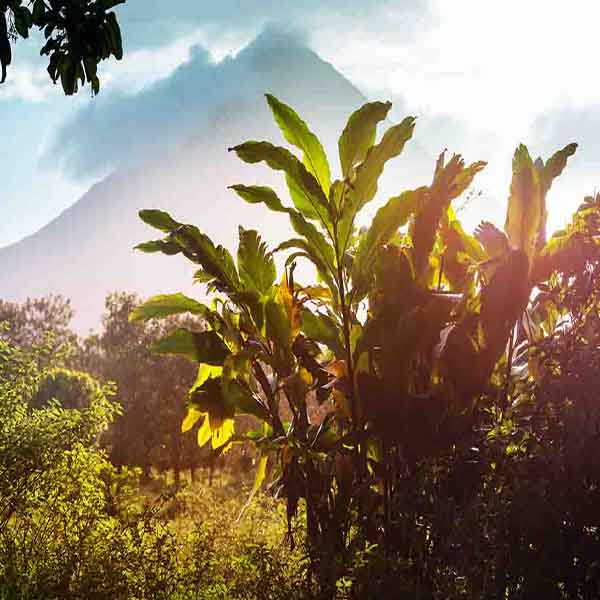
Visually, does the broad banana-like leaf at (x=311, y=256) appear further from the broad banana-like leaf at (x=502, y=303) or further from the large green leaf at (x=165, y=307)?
the broad banana-like leaf at (x=502, y=303)

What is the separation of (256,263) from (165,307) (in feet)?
2.48

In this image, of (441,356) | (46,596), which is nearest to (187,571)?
(46,596)

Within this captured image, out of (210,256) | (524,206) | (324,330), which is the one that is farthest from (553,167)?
(210,256)

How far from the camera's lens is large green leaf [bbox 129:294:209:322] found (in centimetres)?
545

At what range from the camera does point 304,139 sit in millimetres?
5066

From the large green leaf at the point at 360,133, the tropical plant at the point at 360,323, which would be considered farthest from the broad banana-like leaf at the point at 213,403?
the large green leaf at the point at 360,133

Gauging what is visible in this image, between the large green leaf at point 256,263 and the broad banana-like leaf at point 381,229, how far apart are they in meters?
0.62

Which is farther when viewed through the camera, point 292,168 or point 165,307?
point 165,307

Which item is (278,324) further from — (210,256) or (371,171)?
(371,171)

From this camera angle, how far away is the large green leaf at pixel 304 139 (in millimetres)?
5012

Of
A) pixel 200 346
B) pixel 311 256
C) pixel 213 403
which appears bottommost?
pixel 213 403

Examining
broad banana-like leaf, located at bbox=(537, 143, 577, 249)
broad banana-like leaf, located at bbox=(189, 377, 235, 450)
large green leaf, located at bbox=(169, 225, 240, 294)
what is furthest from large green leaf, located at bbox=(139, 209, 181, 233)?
broad banana-like leaf, located at bbox=(537, 143, 577, 249)

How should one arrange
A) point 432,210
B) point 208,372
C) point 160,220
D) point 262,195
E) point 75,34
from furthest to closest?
1. point 208,372
2. point 160,220
3. point 262,195
4. point 432,210
5. point 75,34

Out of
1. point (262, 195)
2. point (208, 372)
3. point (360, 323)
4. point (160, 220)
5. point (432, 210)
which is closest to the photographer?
point (432, 210)
